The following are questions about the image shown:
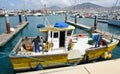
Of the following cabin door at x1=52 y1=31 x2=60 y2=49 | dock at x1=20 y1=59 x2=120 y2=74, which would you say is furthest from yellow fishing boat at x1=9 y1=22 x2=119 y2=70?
dock at x1=20 y1=59 x2=120 y2=74

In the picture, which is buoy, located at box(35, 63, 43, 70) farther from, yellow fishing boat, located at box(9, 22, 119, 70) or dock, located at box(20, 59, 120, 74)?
dock, located at box(20, 59, 120, 74)

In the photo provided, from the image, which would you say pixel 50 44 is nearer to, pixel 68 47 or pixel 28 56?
pixel 68 47

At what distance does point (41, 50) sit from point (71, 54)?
2.49 meters

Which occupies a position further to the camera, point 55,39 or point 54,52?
point 55,39

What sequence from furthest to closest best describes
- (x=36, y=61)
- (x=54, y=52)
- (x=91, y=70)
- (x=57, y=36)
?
(x=57, y=36) < (x=54, y=52) < (x=36, y=61) < (x=91, y=70)

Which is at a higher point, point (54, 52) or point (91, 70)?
point (91, 70)

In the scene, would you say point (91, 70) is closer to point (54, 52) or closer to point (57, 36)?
point (54, 52)

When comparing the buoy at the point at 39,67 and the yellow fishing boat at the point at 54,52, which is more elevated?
the yellow fishing boat at the point at 54,52

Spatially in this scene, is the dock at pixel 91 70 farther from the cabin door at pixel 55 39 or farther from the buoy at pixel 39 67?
the cabin door at pixel 55 39

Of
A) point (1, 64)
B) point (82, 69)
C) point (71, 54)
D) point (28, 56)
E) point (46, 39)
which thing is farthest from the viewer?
point (1, 64)

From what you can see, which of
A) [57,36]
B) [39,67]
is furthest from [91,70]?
[57,36]

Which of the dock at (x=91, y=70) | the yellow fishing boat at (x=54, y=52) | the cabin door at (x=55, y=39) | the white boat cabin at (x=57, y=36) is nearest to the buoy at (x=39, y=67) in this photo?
the yellow fishing boat at (x=54, y=52)

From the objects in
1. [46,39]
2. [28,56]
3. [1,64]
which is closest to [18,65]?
[28,56]

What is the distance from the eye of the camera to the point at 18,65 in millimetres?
11031
